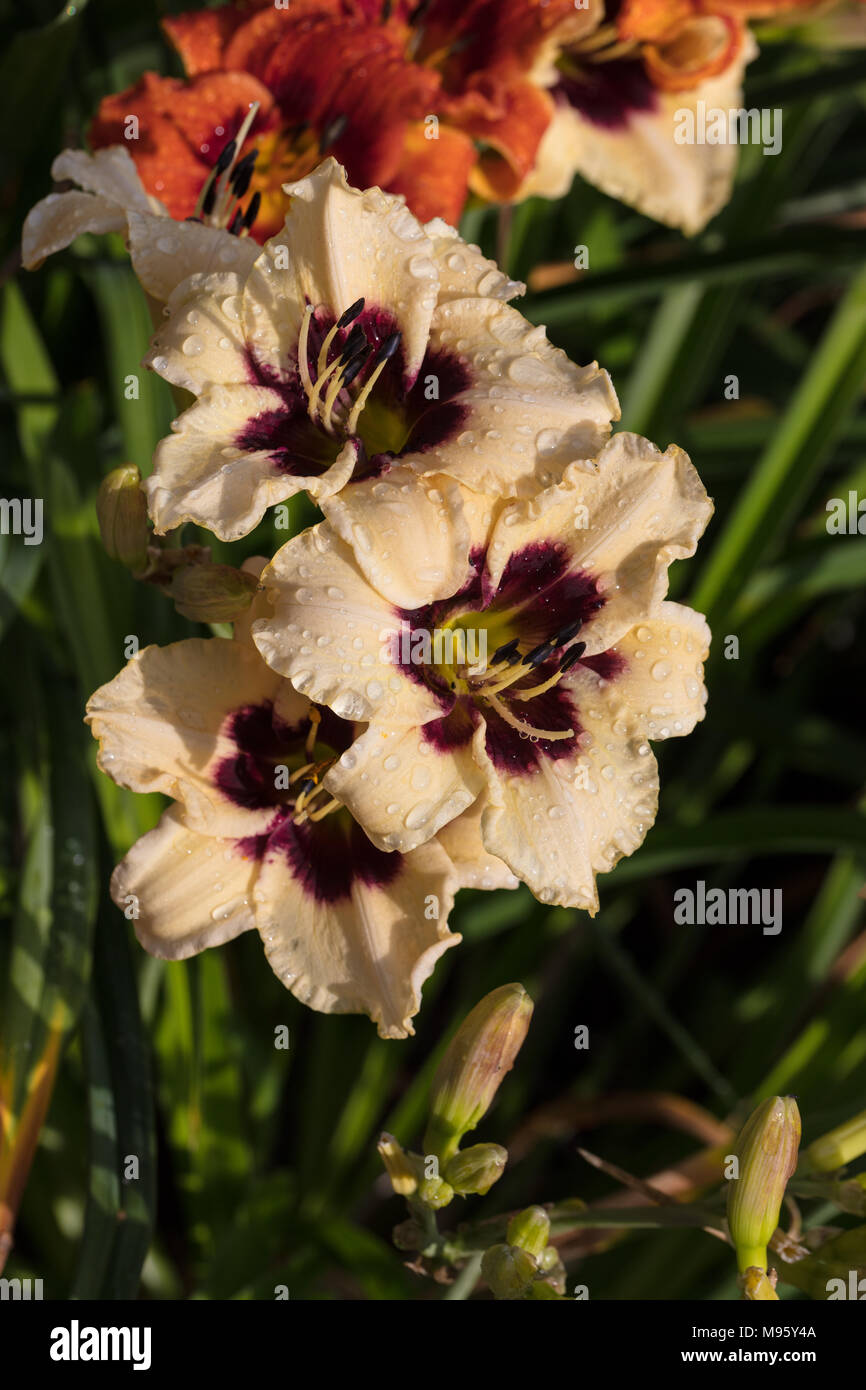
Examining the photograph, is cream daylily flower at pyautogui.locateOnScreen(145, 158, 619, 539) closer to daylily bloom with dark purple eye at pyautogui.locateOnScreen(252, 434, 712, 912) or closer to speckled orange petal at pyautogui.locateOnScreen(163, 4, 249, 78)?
daylily bloom with dark purple eye at pyautogui.locateOnScreen(252, 434, 712, 912)

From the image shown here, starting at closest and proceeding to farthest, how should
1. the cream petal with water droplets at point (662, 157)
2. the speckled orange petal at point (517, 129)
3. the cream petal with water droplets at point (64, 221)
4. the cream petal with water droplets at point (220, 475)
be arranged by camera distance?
the cream petal with water droplets at point (220, 475), the cream petal with water droplets at point (64, 221), the speckled orange petal at point (517, 129), the cream petal with water droplets at point (662, 157)

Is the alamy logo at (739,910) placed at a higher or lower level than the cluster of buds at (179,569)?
lower

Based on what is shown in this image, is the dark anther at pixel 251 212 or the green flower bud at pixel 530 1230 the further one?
the dark anther at pixel 251 212

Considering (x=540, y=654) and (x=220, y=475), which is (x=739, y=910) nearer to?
(x=540, y=654)

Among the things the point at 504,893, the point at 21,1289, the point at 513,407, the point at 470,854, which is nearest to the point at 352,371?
the point at 513,407

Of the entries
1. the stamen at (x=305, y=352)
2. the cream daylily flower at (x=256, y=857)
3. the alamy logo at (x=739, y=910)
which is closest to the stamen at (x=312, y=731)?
the cream daylily flower at (x=256, y=857)

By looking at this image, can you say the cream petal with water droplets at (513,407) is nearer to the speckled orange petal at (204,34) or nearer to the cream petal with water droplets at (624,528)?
the cream petal with water droplets at (624,528)

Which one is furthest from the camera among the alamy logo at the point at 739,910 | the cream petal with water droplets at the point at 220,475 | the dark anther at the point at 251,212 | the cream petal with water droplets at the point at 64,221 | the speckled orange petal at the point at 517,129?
the alamy logo at the point at 739,910
